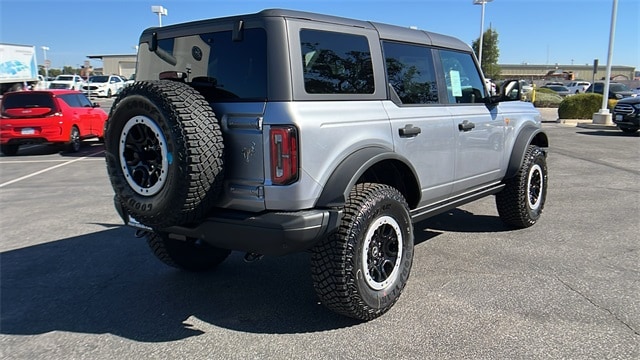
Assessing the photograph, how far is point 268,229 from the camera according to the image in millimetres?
2953

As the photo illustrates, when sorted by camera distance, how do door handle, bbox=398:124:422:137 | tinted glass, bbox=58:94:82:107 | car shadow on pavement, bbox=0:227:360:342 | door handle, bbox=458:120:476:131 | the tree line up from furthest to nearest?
the tree < tinted glass, bbox=58:94:82:107 < door handle, bbox=458:120:476:131 < door handle, bbox=398:124:422:137 < car shadow on pavement, bbox=0:227:360:342

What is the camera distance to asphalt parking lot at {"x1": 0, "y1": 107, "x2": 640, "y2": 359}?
10.1ft

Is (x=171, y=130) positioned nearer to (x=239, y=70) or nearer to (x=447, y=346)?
(x=239, y=70)

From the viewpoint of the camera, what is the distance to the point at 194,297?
12.9ft

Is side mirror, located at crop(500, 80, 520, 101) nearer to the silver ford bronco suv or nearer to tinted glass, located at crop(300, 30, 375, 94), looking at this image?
the silver ford bronco suv

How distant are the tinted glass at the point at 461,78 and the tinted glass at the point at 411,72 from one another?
0.28 metres

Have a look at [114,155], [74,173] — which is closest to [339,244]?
[114,155]

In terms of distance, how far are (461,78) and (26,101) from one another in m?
11.3

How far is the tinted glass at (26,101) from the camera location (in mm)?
12008

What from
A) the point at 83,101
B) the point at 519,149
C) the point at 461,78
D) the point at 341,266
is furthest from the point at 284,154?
the point at 83,101

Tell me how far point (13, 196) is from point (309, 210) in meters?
6.77

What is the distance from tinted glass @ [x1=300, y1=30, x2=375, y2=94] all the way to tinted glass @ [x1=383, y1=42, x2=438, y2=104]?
0.31 metres

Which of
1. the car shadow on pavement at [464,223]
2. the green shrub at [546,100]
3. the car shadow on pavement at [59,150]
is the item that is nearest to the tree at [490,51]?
the green shrub at [546,100]

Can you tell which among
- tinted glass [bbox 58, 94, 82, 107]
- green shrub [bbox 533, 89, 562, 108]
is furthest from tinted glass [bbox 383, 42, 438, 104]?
green shrub [bbox 533, 89, 562, 108]
